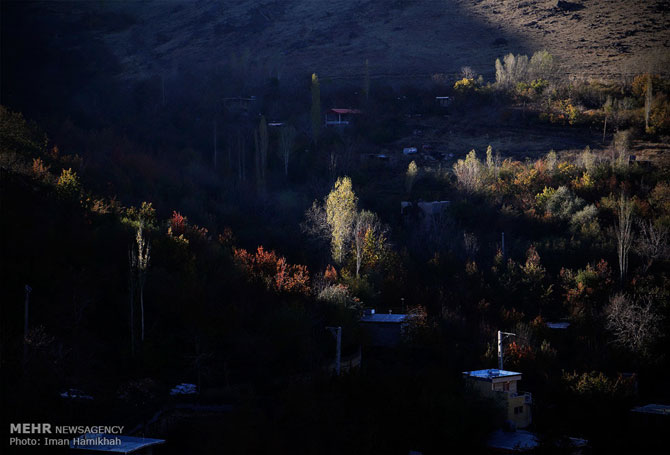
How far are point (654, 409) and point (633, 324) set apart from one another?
6.52 m

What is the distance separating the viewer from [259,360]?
79.2ft

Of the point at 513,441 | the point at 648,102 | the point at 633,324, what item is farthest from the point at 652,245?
the point at 513,441

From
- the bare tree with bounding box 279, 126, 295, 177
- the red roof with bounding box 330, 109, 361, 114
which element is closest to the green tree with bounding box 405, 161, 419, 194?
the bare tree with bounding box 279, 126, 295, 177

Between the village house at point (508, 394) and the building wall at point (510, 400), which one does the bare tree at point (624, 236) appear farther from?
the building wall at point (510, 400)

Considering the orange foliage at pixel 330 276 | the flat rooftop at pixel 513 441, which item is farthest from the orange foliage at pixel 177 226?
the flat rooftop at pixel 513 441

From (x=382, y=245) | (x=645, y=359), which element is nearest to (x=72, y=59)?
(x=382, y=245)

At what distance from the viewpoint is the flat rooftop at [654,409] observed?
885 inches

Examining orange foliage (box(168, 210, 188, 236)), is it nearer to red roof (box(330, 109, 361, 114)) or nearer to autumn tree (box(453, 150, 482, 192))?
autumn tree (box(453, 150, 482, 192))

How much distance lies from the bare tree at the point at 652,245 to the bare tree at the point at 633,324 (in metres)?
4.43

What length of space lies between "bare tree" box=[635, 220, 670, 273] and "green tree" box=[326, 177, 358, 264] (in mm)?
15077

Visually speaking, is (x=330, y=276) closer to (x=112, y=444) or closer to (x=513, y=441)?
(x=513, y=441)

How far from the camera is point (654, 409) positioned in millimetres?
23078

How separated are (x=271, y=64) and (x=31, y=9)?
25.3 m

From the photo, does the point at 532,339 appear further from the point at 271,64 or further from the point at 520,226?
the point at 271,64
